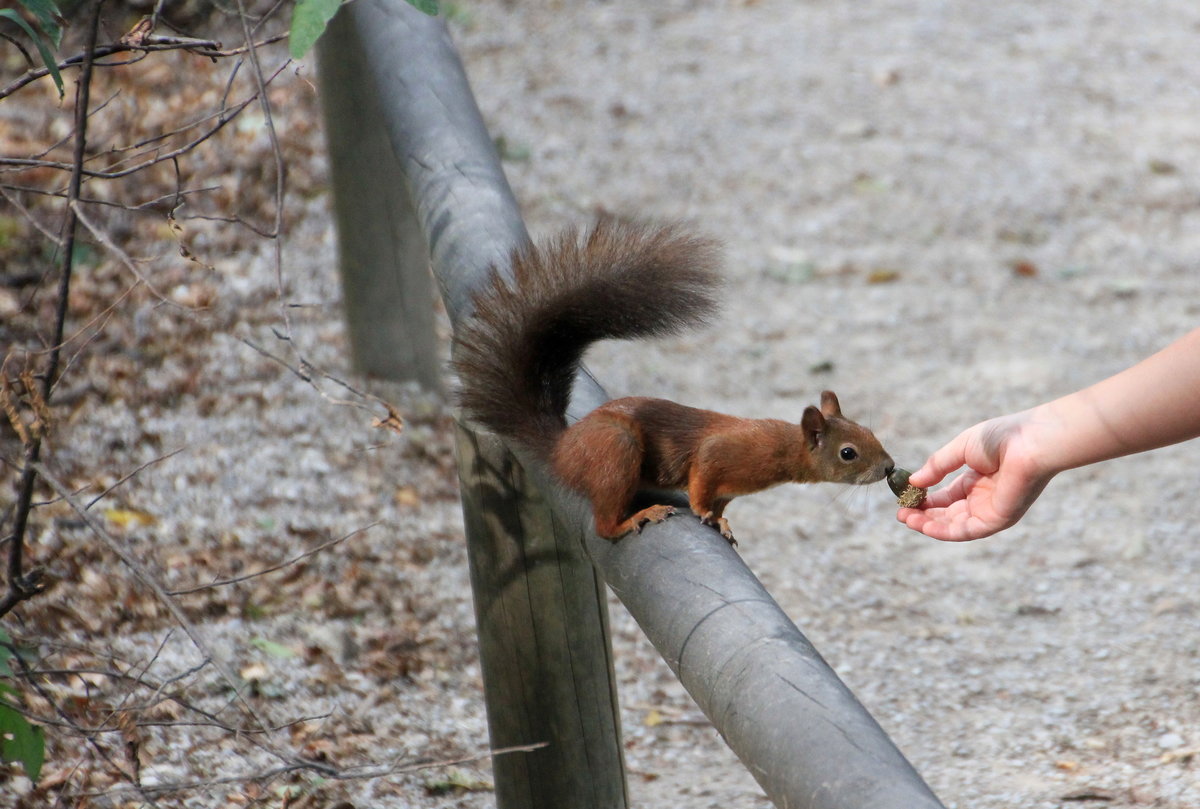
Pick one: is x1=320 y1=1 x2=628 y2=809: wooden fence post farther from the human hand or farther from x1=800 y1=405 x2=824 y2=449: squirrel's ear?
the human hand

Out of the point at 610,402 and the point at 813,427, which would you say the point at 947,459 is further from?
the point at 610,402

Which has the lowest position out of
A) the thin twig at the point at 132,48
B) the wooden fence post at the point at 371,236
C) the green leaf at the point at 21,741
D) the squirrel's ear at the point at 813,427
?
the green leaf at the point at 21,741

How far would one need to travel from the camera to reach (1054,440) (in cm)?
159

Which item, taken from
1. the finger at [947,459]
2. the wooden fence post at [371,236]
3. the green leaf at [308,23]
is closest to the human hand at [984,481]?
the finger at [947,459]

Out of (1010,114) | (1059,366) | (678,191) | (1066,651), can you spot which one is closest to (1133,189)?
(1010,114)

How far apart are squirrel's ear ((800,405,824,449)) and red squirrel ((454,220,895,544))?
0.08 ft

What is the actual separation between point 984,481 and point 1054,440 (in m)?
0.22

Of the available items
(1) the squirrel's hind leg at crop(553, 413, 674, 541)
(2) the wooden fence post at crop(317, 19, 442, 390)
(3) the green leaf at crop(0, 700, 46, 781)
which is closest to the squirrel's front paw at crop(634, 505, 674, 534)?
(1) the squirrel's hind leg at crop(553, 413, 674, 541)

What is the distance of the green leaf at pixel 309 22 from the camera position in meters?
1.26

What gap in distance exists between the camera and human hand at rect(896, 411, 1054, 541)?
165 cm


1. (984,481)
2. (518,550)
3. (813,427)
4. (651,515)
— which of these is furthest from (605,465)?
(984,481)

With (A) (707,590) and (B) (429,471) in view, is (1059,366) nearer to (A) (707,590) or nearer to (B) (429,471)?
(B) (429,471)

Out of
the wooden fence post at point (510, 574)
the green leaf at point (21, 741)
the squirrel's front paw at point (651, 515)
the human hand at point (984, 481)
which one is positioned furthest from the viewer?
the wooden fence post at point (510, 574)

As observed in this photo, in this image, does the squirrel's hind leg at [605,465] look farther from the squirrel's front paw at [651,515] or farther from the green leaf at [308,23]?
the green leaf at [308,23]
